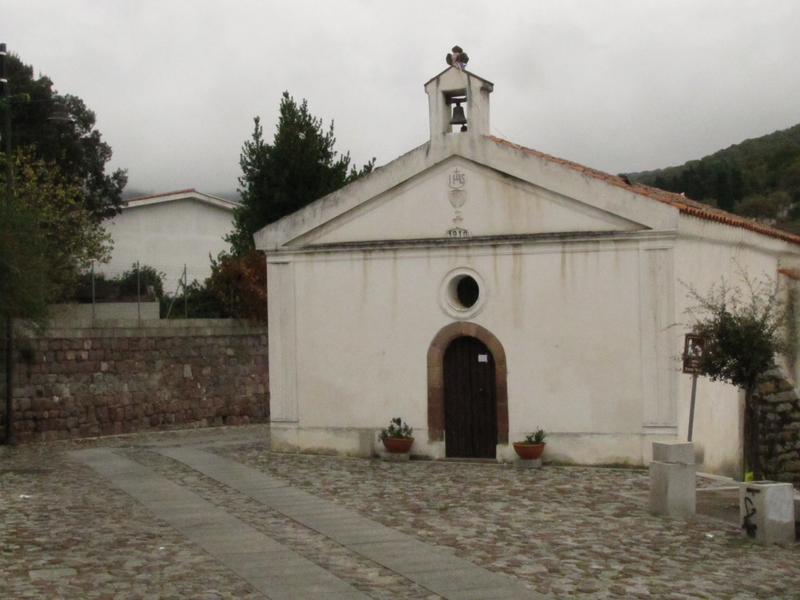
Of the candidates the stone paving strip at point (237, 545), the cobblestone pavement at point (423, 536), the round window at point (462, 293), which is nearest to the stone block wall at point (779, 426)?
the cobblestone pavement at point (423, 536)

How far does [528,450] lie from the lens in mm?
15953

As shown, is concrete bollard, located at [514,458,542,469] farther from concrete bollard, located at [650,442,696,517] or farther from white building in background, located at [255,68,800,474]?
concrete bollard, located at [650,442,696,517]

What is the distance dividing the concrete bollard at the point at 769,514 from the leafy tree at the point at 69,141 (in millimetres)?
24911

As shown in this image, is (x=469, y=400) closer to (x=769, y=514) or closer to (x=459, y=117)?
(x=459, y=117)

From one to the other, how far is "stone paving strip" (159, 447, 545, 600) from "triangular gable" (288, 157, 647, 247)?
4.87 meters

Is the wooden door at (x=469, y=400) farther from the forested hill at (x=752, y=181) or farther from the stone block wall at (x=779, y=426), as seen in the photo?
the forested hill at (x=752, y=181)

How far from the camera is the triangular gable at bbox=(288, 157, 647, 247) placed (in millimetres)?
16438

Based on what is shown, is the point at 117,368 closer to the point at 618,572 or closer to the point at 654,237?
the point at 654,237

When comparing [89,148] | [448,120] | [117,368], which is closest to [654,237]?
[448,120]

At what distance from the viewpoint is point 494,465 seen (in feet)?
54.3

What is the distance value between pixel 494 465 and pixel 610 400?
2.20 m

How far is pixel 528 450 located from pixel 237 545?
6.80 m

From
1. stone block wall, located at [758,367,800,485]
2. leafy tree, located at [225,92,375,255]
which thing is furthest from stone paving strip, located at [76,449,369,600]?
leafy tree, located at [225,92,375,255]

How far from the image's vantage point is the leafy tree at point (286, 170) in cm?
3073
